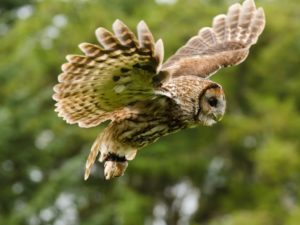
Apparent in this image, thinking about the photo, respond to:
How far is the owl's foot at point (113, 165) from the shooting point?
7.46 meters

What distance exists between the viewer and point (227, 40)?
888cm

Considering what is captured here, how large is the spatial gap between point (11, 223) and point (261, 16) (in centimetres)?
1848

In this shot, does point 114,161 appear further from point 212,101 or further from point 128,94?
point 212,101

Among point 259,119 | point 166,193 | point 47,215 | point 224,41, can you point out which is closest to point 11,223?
point 47,215

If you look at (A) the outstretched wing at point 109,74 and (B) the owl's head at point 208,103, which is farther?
(B) the owl's head at point 208,103

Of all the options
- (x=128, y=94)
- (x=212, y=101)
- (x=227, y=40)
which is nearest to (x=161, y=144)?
(x=227, y=40)

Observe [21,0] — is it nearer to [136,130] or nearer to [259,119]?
[259,119]

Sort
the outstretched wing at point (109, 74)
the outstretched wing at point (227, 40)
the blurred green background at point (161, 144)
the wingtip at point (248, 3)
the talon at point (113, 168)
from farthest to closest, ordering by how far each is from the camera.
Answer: the blurred green background at point (161, 144)
the wingtip at point (248, 3)
the outstretched wing at point (227, 40)
the talon at point (113, 168)
the outstretched wing at point (109, 74)

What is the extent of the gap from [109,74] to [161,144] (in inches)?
850

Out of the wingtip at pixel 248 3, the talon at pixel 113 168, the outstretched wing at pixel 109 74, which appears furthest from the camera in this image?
the wingtip at pixel 248 3

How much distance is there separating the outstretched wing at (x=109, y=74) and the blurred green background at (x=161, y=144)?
18.7 meters

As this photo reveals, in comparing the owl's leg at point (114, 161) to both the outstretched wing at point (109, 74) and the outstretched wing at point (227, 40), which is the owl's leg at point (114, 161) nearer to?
the outstretched wing at point (109, 74)

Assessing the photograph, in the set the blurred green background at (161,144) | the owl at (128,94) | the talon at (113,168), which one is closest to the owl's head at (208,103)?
the owl at (128,94)

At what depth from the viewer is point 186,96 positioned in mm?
7469
